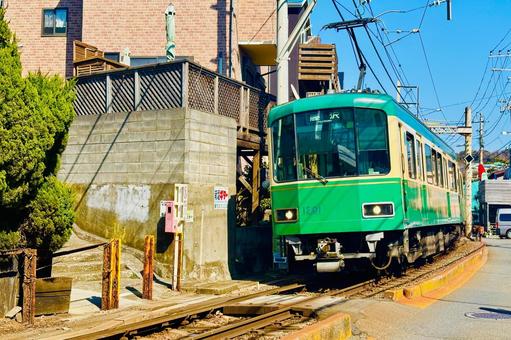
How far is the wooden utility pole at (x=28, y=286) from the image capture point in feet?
25.9

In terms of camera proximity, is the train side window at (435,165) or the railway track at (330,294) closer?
the railway track at (330,294)

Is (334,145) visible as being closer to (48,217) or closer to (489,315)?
(489,315)

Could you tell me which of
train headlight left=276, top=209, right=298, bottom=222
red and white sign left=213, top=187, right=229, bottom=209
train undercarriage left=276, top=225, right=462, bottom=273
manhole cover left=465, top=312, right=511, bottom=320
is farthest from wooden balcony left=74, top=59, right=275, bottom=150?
manhole cover left=465, top=312, right=511, bottom=320

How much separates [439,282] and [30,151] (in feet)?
27.0

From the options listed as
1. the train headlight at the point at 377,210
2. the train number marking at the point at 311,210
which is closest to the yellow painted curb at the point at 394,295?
the train headlight at the point at 377,210

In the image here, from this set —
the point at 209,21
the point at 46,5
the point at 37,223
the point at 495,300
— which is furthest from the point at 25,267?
the point at 46,5

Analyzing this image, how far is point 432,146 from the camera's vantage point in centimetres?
1507

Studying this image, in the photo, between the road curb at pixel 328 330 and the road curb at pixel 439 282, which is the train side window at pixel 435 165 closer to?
the road curb at pixel 439 282

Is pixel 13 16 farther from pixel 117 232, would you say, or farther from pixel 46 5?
pixel 117 232

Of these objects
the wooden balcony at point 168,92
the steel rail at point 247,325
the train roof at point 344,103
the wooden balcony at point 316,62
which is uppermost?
the wooden balcony at point 316,62

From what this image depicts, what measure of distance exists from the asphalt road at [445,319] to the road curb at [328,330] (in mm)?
249

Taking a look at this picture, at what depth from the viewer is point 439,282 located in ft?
39.0

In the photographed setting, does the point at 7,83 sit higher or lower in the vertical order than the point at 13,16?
lower

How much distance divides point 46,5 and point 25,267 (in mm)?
15650
